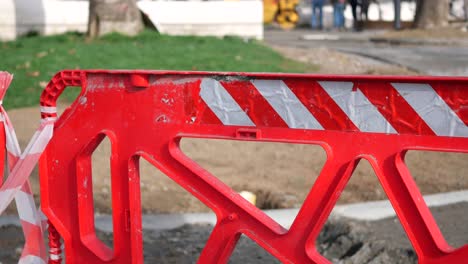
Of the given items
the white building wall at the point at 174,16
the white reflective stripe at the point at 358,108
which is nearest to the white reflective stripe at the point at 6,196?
the white reflective stripe at the point at 358,108

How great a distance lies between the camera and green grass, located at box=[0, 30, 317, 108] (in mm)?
12109

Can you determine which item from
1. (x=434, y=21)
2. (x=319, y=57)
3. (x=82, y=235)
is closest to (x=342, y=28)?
(x=434, y=21)

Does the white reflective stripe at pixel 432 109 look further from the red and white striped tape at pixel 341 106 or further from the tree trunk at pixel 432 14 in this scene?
the tree trunk at pixel 432 14

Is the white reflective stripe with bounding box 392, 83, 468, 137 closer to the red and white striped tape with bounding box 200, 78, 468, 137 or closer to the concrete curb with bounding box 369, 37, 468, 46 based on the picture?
the red and white striped tape with bounding box 200, 78, 468, 137

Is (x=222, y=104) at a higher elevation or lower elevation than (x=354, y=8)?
higher

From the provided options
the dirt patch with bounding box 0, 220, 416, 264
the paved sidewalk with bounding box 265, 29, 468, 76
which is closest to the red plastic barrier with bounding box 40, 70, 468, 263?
the dirt patch with bounding box 0, 220, 416, 264

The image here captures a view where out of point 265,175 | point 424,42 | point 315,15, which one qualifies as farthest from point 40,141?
point 315,15

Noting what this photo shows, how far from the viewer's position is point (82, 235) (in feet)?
13.7

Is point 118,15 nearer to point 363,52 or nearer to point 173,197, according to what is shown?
point 363,52

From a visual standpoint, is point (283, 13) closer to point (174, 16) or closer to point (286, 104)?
point (174, 16)

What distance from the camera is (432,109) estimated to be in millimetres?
3373

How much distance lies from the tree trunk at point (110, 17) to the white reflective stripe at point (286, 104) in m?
12.1

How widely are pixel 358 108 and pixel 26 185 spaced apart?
1749 millimetres

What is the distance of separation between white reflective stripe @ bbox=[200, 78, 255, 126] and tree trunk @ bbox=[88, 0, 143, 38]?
11916mm
